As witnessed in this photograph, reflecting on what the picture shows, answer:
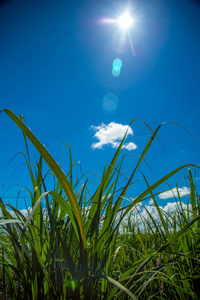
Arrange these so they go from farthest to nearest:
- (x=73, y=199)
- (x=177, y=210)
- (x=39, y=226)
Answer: (x=177, y=210), (x=39, y=226), (x=73, y=199)

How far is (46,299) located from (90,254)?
23 cm

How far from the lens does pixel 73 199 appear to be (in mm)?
673

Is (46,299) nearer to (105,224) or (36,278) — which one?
(36,278)

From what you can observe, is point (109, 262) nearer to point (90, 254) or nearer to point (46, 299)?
point (90, 254)

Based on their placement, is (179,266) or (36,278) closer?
(36,278)

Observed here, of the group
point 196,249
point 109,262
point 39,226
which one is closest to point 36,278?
point 39,226

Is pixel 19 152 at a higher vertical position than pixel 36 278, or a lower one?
higher

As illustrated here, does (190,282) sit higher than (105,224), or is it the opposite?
(105,224)

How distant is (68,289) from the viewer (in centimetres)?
78

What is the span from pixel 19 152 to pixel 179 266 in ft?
3.41

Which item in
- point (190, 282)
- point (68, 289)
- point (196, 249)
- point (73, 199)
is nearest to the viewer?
point (73, 199)

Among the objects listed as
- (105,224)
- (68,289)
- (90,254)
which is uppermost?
(105,224)

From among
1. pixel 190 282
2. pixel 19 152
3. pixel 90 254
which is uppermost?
pixel 19 152

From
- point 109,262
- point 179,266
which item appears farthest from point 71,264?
point 179,266
